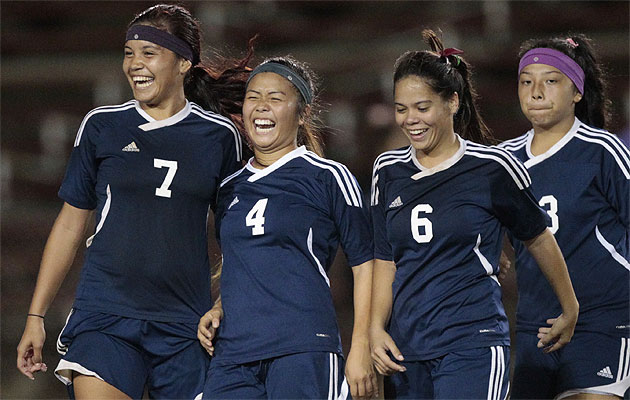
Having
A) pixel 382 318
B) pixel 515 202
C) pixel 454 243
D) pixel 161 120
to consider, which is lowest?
pixel 382 318

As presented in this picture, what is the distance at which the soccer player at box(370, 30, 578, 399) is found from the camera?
2943 millimetres

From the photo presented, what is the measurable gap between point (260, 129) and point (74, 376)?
1033mm

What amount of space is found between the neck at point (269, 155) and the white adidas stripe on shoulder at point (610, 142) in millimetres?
1160

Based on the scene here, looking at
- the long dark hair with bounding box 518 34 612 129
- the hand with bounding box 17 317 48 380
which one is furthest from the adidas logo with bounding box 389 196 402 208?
the hand with bounding box 17 317 48 380

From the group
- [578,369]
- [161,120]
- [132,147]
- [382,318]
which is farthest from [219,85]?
[578,369]

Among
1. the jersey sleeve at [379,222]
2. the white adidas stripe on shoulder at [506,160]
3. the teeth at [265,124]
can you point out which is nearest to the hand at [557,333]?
the white adidas stripe on shoulder at [506,160]

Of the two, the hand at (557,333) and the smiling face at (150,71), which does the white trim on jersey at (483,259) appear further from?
the smiling face at (150,71)

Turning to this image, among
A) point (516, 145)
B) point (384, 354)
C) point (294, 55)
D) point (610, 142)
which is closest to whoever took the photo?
point (384, 354)

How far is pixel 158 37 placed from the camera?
132 inches

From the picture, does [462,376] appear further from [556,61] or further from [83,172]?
[83,172]

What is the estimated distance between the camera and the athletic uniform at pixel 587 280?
343cm

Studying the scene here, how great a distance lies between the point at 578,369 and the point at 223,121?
5.11 ft

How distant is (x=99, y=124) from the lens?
3.37 m

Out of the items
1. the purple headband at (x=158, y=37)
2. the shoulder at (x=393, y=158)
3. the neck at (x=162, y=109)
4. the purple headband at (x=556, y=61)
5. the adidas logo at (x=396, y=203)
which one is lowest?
the adidas logo at (x=396, y=203)
